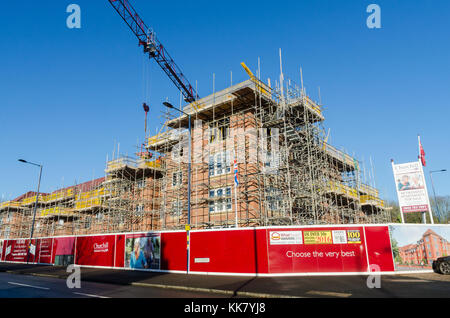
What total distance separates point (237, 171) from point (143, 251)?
907 cm

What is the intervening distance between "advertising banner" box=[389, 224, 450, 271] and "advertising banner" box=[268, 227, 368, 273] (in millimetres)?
2024

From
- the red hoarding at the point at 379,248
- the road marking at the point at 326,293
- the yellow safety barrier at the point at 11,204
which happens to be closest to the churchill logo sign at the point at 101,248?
the road marking at the point at 326,293

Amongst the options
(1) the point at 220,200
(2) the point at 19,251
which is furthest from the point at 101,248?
(2) the point at 19,251

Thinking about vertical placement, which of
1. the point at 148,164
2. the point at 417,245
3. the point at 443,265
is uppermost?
the point at 148,164

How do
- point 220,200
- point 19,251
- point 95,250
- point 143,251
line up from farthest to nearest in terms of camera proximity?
point 19,251 < point 220,200 < point 95,250 < point 143,251

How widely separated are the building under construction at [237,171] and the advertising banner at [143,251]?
568 cm

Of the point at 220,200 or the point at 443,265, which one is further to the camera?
the point at 220,200

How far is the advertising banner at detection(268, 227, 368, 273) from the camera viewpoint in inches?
666

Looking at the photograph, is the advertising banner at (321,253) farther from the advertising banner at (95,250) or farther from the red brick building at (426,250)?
the advertising banner at (95,250)

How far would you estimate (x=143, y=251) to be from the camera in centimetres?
2200

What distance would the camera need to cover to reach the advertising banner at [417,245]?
1734 cm

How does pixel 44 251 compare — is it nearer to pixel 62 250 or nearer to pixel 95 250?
pixel 62 250
